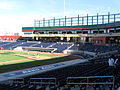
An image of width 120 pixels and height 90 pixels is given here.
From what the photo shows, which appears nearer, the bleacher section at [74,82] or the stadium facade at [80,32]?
the bleacher section at [74,82]

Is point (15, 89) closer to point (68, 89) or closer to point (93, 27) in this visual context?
point (68, 89)

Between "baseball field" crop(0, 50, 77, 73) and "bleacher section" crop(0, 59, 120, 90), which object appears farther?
"baseball field" crop(0, 50, 77, 73)

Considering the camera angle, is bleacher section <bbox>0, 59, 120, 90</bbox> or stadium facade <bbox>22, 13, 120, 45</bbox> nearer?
bleacher section <bbox>0, 59, 120, 90</bbox>

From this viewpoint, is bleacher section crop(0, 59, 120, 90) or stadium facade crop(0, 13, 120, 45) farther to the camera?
stadium facade crop(0, 13, 120, 45)

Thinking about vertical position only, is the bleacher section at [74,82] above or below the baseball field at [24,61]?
above

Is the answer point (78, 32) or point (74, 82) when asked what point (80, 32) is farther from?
point (74, 82)

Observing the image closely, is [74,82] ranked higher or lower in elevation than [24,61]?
higher

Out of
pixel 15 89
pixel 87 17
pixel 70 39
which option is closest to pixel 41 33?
pixel 70 39

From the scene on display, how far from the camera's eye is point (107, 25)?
59438 millimetres

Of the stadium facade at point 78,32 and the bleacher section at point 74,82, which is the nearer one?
the bleacher section at point 74,82

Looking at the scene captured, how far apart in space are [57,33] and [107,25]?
29217mm

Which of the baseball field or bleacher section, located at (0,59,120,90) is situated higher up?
bleacher section, located at (0,59,120,90)

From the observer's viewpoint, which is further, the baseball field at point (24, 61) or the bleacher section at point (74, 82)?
the baseball field at point (24, 61)

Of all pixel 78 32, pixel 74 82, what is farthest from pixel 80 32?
pixel 74 82
